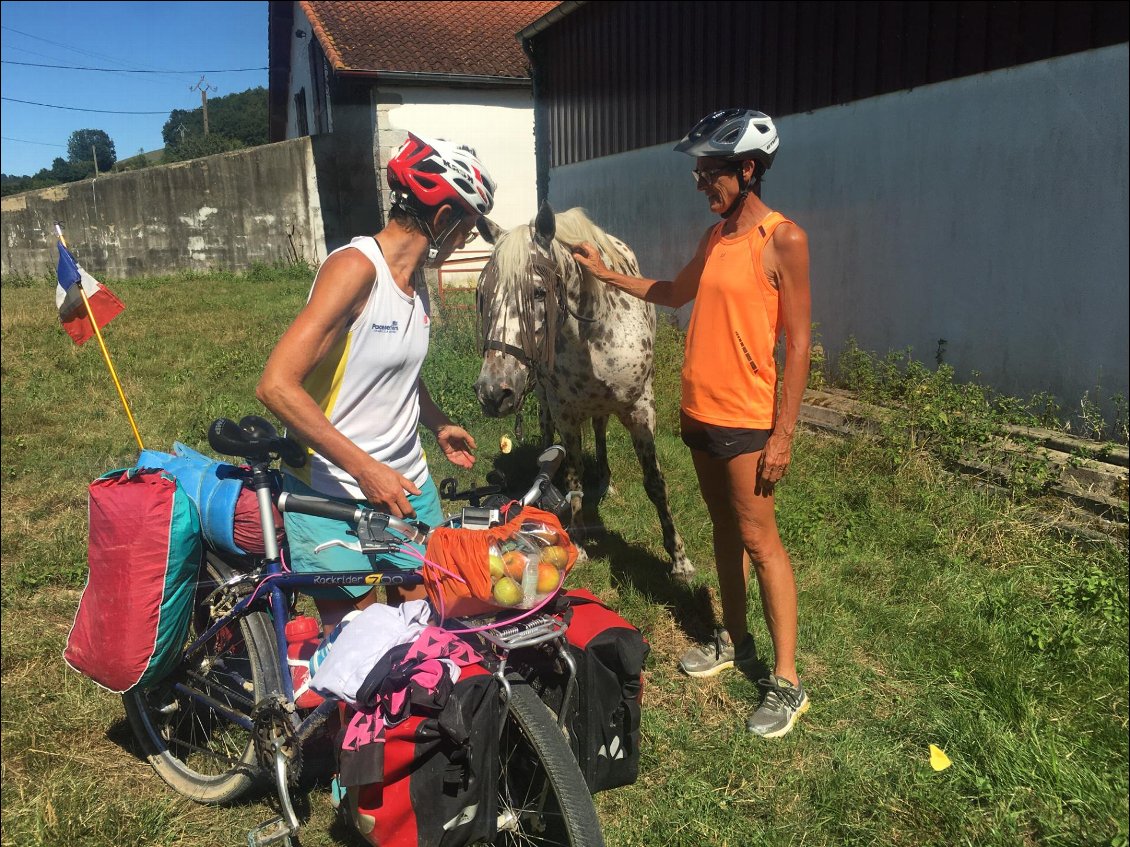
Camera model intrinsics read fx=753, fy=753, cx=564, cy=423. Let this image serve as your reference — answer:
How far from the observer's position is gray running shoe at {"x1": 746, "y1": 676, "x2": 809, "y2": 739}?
A: 3.01 meters

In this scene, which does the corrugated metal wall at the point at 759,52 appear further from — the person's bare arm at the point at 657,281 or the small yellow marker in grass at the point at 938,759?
the small yellow marker in grass at the point at 938,759

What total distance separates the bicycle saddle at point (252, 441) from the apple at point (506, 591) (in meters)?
0.88

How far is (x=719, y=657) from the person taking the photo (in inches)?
138

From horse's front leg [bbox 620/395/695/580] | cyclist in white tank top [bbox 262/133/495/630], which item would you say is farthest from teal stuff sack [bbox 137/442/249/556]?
horse's front leg [bbox 620/395/695/580]

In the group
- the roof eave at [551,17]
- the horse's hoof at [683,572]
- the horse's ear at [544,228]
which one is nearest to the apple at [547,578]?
the horse's ear at [544,228]

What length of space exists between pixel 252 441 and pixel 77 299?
7.58 feet

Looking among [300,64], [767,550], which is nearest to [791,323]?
[767,550]

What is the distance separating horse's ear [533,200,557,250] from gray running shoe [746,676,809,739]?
219 cm

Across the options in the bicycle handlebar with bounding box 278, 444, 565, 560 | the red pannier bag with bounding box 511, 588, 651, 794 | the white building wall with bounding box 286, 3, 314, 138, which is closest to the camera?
the bicycle handlebar with bounding box 278, 444, 565, 560

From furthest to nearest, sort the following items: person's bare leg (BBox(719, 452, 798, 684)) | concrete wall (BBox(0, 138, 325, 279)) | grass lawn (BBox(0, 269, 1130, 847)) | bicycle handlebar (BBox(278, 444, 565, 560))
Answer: concrete wall (BBox(0, 138, 325, 279))
person's bare leg (BBox(719, 452, 798, 684))
grass lawn (BBox(0, 269, 1130, 847))
bicycle handlebar (BBox(278, 444, 565, 560))

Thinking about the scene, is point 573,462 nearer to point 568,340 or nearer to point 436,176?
point 568,340

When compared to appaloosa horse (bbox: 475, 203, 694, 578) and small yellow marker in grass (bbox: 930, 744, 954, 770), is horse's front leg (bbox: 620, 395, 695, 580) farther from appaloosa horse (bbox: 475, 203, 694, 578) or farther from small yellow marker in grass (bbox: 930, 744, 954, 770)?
small yellow marker in grass (bbox: 930, 744, 954, 770)

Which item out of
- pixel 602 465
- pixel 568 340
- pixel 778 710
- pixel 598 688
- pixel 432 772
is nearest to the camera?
pixel 432 772

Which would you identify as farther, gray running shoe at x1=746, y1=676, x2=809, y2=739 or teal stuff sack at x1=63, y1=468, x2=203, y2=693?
gray running shoe at x1=746, y1=676, x2=809, y2=739
